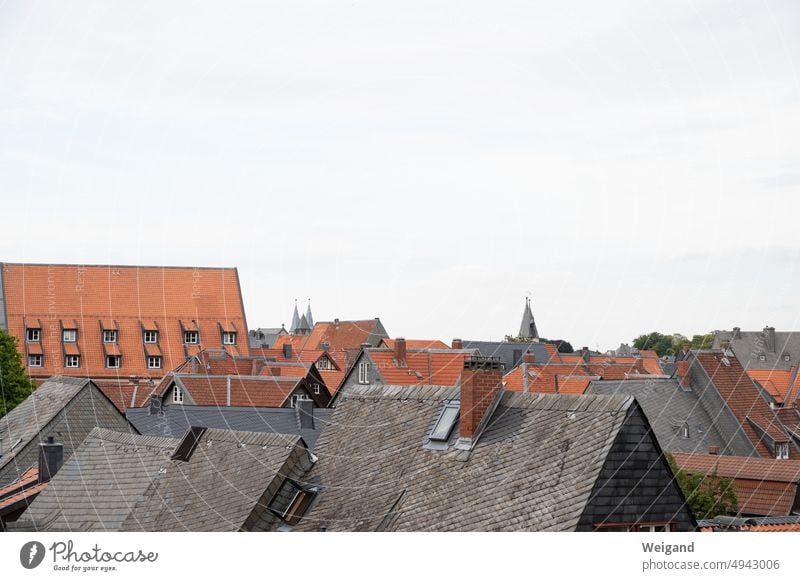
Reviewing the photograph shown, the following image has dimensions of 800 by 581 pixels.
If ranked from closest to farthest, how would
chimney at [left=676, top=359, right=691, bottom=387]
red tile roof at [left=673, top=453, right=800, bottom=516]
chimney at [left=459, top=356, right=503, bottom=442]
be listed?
1. chimney at [left=459, top=356, right=503, bottom=442]
2. red tile roof at [left=673, top=453, right=800, bottom=516]
3. chimney at [left=676, top=359, right=691, bottom=387]

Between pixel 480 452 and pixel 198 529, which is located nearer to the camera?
pixel 480 452

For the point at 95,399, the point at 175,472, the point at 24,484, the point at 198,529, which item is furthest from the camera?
the point at 95,399

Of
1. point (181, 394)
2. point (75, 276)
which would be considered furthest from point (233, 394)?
point (75, 276)

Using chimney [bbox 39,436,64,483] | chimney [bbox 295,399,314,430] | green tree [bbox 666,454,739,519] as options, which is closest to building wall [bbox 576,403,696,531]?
green tree [bbox 666,454,739,519]

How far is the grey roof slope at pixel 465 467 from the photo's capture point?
7773mm

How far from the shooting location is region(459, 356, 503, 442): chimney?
8.68 m

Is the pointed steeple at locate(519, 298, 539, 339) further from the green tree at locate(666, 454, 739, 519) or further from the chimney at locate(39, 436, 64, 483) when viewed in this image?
the chimney at locate(39, 436, 64, 483)

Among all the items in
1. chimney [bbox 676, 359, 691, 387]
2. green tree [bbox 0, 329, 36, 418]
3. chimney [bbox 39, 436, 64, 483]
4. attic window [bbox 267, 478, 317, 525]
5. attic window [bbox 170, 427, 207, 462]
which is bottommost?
attic window [bbox 267, 478, 317, 525]

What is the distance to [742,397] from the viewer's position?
23156 millimetres

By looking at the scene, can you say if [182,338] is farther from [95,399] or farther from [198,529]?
[198,529]

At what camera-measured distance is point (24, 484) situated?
13.0m

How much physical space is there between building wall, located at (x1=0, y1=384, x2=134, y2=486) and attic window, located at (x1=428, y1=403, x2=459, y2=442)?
6.74m

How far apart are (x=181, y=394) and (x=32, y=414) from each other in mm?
6725

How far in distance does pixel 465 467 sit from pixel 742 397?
15931 mm
